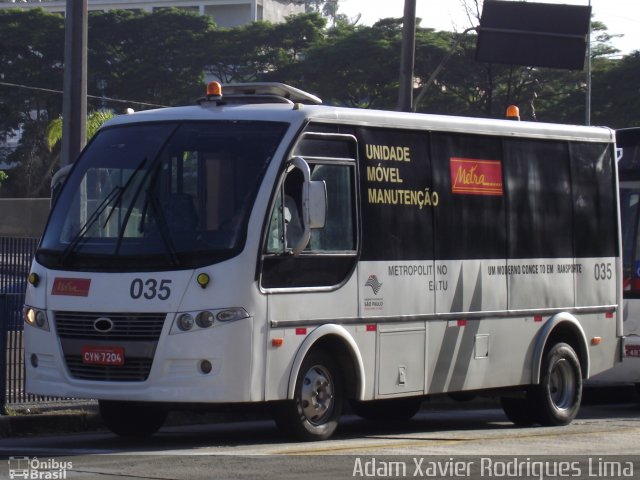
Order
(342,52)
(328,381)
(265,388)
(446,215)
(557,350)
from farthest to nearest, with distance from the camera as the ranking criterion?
(342,52) < (557,350) < (446,215) < (328,381) < (265,388)

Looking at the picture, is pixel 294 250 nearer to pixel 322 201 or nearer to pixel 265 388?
pixel 322 201

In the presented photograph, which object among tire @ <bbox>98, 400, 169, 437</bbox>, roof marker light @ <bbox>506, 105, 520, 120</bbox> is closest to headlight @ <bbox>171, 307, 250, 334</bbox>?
tire @ <bbox>98, 400, 169, 437</bbox>

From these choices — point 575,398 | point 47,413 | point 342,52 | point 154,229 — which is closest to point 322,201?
point 154,229

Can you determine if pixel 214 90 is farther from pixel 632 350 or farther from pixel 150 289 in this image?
pixel 632 350

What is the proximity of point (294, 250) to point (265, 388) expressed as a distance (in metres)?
1.13

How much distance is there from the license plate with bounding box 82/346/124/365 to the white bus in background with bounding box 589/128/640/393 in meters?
7.57

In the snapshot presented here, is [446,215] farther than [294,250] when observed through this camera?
Yes

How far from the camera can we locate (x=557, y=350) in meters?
13.3

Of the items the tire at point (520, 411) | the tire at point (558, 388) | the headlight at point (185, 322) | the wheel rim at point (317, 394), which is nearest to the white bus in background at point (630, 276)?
the tire at point (558, 388)

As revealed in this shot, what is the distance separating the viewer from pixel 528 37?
2409 cm

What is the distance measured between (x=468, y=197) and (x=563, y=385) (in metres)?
2.54

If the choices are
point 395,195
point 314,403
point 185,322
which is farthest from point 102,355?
point 395,195

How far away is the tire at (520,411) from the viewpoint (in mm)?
13289

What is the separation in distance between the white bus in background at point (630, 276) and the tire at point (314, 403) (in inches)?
230
